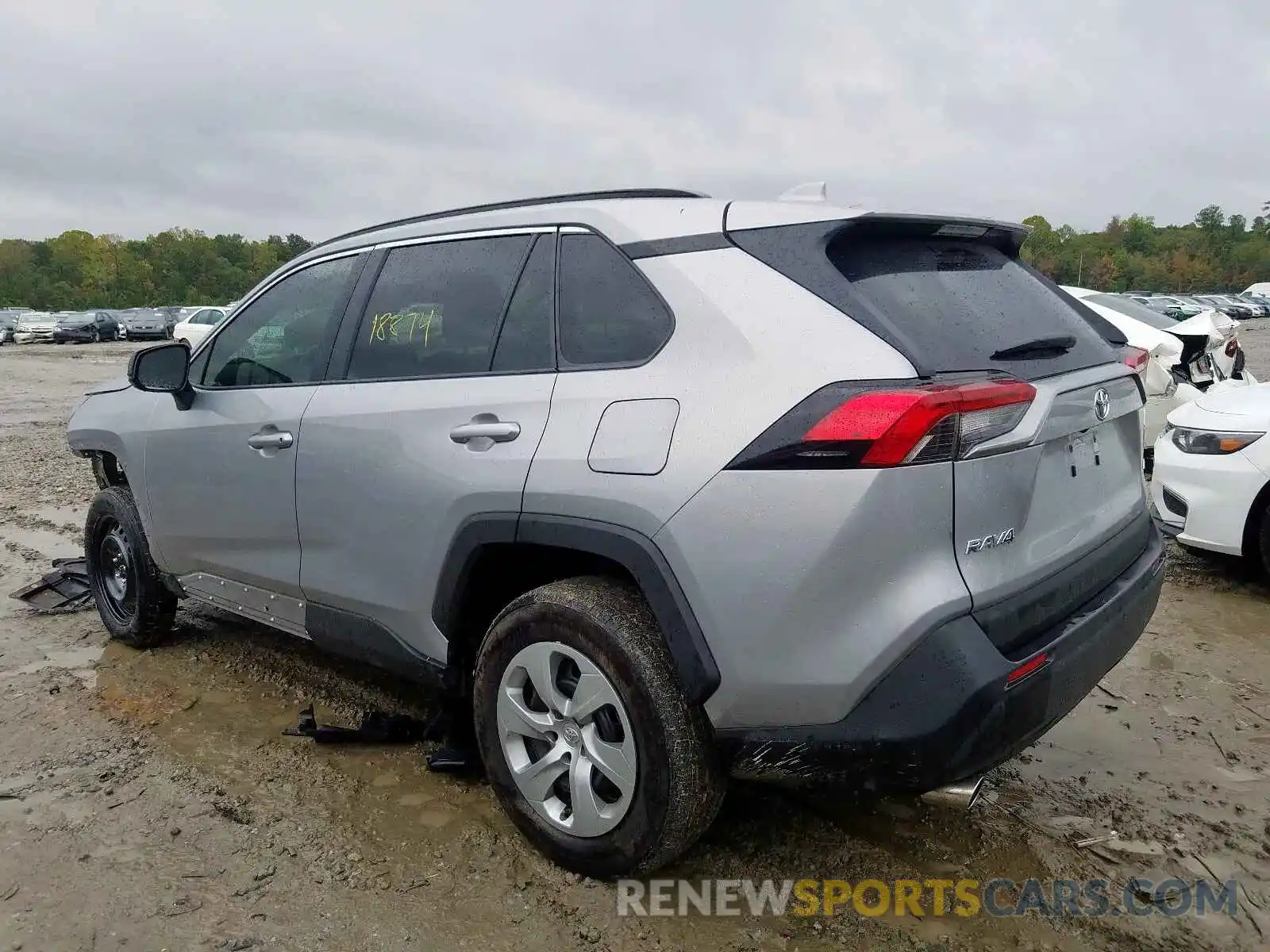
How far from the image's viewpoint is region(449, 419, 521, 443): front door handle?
2.52 m

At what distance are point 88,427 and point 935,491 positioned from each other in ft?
13.0

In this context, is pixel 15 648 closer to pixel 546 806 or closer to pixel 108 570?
pixel 108 570

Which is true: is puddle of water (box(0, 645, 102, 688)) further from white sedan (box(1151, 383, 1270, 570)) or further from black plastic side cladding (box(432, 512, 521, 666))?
white sedan (box(1151, 383, 1270, 570))

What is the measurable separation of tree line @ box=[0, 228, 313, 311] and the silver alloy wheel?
8987cm

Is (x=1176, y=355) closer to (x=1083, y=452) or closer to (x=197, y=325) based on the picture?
(x=1083, y=452)

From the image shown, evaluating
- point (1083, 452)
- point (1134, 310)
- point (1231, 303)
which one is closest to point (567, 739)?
point (1083, 452)

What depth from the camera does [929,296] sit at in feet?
7.55

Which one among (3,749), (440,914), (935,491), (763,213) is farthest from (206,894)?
(763,213)

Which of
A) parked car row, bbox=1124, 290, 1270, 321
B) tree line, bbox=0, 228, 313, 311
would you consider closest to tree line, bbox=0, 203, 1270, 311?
tree line, bbox=0, 228, 313, 311

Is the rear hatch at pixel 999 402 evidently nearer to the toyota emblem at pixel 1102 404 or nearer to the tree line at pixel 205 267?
the toyota emblem at pixel 1102 404

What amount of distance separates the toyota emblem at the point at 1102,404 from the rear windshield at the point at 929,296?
88 mm

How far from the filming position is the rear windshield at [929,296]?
2.15 meters

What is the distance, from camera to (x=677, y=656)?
2201 mm

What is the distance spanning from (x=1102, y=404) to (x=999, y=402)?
0.60 m
